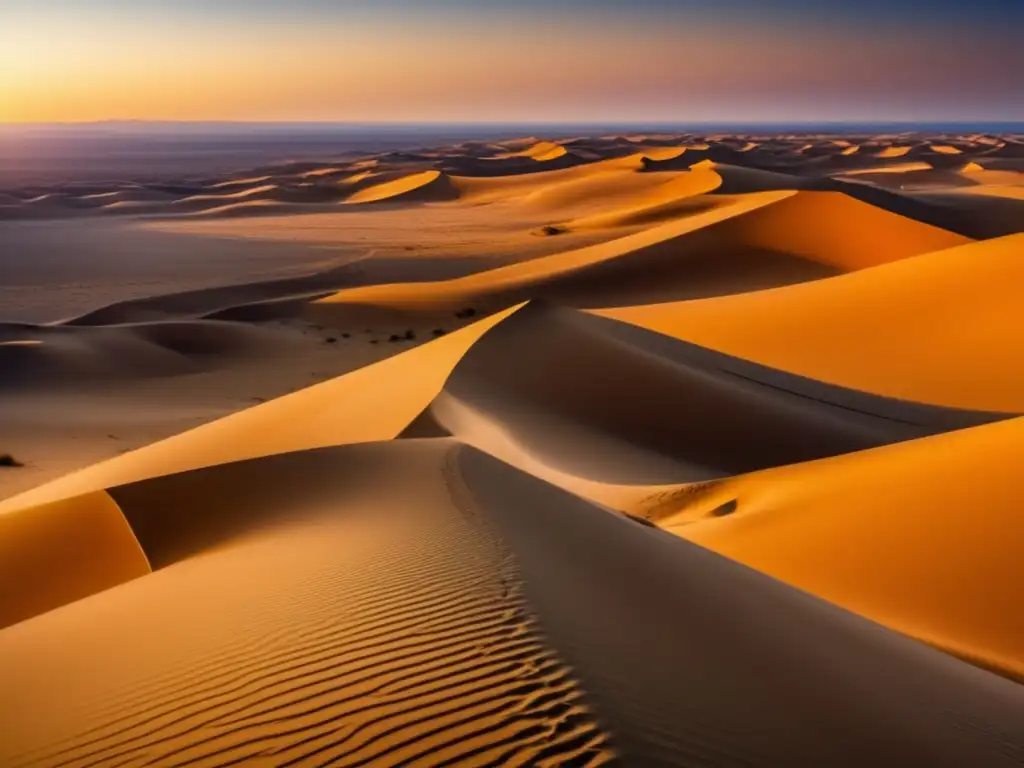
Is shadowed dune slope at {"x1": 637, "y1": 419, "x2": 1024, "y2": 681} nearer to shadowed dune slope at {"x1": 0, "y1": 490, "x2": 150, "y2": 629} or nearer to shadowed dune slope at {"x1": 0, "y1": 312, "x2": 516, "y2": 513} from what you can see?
shadowed dune slope at {"x1": 0, "y1": 312, "x2": 516, "y2": 513}

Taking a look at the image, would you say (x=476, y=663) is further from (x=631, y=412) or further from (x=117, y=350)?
(x=117, y=350)

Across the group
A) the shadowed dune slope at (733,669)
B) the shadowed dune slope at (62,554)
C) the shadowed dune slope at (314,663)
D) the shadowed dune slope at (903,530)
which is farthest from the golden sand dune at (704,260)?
the shadowed dune slope at (733,669)

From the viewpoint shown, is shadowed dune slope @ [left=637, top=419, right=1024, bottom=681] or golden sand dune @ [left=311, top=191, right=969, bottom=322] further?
golden sand dune @ [left=311, top=191, right=969, bottom=322]

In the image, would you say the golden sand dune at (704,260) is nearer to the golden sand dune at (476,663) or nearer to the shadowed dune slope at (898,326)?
the shadowed dune slope at (898,326)

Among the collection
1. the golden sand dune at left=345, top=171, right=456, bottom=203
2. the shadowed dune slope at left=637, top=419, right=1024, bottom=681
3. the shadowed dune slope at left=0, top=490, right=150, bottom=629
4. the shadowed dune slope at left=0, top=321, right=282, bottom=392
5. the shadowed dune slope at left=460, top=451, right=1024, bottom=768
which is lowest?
the shadowed dune slope at left=0, top=321, right=282, bottom=392

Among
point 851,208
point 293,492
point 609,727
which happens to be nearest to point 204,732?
point 609,727

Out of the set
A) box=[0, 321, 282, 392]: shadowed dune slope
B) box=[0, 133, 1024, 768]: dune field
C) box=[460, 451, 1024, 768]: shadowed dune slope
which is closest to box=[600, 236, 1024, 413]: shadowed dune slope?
box=[0, 133, 1024, 768]: dune field
